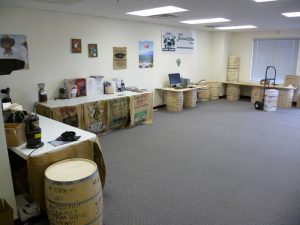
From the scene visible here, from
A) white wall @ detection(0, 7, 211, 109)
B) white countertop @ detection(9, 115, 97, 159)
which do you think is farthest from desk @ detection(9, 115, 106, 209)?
white wall @ detection(0, 7, 211, 109)

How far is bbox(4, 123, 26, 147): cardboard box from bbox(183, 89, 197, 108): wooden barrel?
5574 millimetres

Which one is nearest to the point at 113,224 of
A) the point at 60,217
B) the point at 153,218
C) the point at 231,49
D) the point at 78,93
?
the point at 153,218

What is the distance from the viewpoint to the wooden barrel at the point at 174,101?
6.75 metres

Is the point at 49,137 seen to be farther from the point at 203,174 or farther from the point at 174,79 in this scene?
the point at 174,79

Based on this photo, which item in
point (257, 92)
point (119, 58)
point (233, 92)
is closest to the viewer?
A: point (119, 58)

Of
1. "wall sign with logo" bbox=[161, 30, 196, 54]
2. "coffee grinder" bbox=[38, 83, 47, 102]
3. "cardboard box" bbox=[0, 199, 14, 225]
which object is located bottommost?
"cardboard box" bbox=[0, 199, 14, 225]

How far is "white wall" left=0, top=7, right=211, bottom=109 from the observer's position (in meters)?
4.19

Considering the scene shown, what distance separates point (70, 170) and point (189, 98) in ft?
18.5

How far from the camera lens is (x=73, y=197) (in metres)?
1.93

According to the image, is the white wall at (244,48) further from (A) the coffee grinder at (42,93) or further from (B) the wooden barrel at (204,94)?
(A) the coffee grinder at (42,93)

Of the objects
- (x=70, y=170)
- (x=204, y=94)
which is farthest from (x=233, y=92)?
(x=70, y=170)

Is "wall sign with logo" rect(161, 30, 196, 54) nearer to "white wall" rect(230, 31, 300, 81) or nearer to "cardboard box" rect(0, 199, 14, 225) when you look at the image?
"white wall" rect(230, 31, 300, 81)

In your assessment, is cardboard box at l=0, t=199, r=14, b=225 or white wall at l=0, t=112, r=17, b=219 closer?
cardboard box at l=0, t=199, r=14, b=225

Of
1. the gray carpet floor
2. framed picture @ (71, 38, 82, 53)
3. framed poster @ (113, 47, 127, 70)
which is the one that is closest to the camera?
the gray carpet floor
